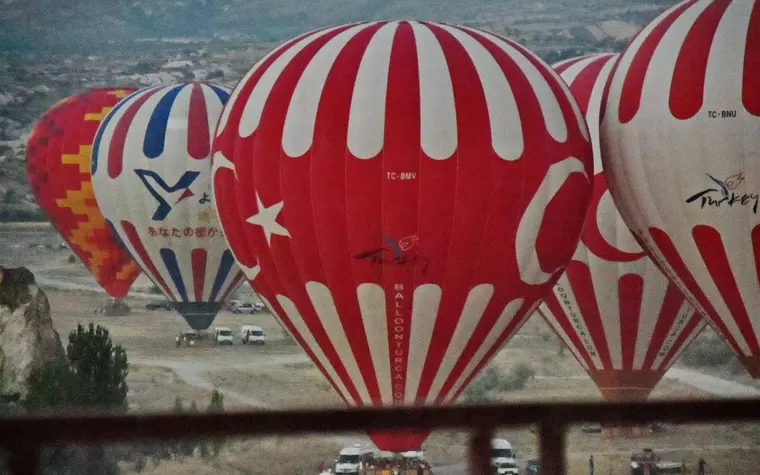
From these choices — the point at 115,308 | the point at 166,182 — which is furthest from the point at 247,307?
the point at 166,182

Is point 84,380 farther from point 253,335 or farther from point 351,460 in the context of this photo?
point 351,460

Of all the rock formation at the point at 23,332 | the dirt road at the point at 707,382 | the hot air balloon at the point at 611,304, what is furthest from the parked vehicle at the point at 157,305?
the hot air balloon at the point at 611,304

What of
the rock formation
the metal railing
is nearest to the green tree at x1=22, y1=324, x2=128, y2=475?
the rock formation

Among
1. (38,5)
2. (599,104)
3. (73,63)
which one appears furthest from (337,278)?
(38,5)

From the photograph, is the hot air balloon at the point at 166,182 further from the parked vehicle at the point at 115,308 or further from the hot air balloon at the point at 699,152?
the hot air balloon at the point at 699,152

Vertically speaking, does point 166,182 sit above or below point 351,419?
above

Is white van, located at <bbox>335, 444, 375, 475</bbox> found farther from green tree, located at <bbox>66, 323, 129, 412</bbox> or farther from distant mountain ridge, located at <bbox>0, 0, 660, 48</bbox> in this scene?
distant mountain ridge, located at <bbox>0, 0, 660, 48</bbox>
